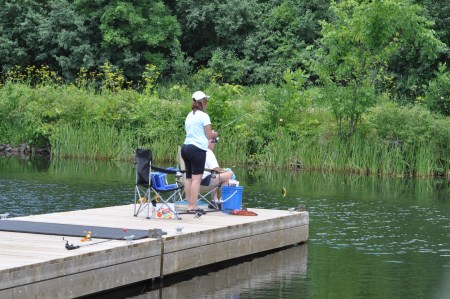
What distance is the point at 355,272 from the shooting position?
39.9ft

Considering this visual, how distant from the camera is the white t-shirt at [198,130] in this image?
1291 centimetres

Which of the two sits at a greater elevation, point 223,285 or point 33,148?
point 33,148

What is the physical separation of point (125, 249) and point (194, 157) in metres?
2.85

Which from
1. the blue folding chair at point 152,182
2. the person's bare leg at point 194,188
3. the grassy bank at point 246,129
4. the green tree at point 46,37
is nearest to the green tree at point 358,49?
the grassy bank at point 246,129

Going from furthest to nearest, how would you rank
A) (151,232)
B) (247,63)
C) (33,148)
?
(247,63) < (33,148) < (151,232)

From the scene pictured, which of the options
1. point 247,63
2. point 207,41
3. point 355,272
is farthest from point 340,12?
point 355,272

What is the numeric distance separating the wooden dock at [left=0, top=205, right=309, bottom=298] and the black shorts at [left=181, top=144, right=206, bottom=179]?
0.63 metres

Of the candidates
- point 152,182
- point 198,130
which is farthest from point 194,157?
point 152,182

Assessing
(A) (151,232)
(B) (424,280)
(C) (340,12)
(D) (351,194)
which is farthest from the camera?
(C) (340,12)

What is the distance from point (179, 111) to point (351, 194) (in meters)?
9.23

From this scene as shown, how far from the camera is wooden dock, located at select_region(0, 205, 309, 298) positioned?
919cm

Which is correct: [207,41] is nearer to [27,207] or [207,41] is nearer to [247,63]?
[247,63]

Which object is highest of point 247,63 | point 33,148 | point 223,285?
point 247,63

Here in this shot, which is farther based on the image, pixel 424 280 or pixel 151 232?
pixel 424 280
